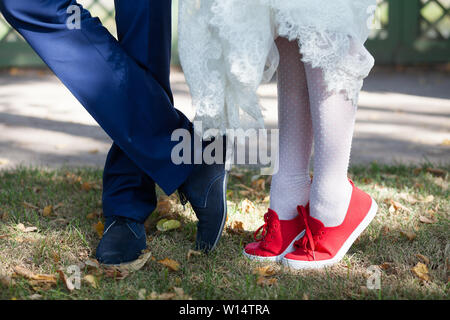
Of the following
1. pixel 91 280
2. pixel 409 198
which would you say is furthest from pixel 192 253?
pixel 409 198

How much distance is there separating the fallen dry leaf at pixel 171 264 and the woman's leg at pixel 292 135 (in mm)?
323

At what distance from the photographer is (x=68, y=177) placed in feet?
8.06

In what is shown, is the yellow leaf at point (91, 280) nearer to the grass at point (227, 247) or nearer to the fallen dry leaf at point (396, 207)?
the grass at point (227, 247)

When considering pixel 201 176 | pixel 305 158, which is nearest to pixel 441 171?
pixel 305 158

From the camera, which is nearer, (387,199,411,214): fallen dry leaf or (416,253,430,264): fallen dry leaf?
(416,253,430,264): fallen dry leaf

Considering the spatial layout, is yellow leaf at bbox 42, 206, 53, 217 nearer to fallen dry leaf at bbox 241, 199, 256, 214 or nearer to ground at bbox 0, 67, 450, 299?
ground at bbox 0, 67, 450, 299

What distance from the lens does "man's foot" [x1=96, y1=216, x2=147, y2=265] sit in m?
1.62

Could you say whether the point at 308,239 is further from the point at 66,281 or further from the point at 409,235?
the point at 66,281

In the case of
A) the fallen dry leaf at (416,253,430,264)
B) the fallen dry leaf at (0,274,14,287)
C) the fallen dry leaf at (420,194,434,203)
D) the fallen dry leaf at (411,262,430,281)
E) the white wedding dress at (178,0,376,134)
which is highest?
the white wedding dress at (178,0,376,134)

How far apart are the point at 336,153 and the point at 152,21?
0.60 m

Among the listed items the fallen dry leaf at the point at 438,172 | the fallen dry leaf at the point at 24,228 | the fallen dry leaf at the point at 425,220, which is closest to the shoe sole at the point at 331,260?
the fallen dry leaf at the point at 425,220

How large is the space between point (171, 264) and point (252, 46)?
0.63m

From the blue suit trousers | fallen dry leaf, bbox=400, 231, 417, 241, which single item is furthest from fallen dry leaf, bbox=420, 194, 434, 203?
the blue suit trousers

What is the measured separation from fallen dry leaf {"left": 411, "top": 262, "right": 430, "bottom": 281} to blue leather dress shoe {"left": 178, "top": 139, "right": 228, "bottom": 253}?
54cm
